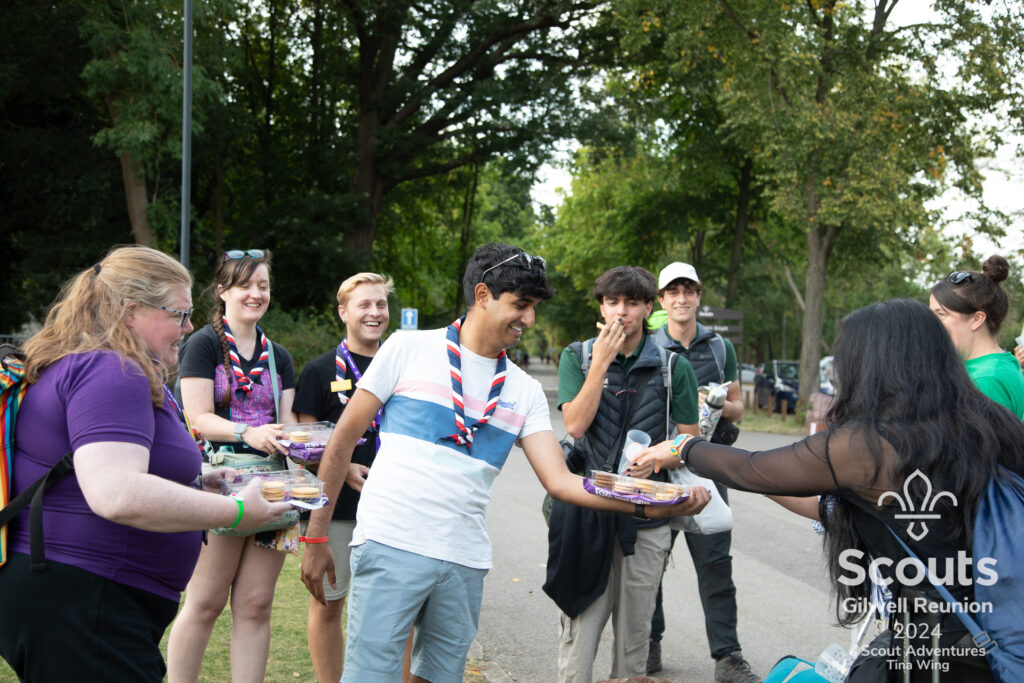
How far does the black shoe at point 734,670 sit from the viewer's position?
5.09 metres

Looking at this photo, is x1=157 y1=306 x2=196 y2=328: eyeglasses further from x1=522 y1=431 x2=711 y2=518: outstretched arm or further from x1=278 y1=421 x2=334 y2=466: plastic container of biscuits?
x1=522 y1=431 x2=711 y2=518: outstretched arm

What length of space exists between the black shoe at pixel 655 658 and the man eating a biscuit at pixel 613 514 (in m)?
1.19

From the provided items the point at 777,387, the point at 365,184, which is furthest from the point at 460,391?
the point at 777,387

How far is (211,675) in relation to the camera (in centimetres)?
469

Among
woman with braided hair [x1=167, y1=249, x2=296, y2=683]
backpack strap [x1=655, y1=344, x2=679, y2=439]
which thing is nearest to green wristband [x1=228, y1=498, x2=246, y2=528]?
woman with braided hair [x1=167, y1=249, x2=296, y2=683]

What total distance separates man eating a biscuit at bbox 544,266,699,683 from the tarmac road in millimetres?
1000

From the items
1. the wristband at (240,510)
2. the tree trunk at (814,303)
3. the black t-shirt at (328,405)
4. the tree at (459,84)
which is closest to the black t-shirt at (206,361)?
the black t-shirt at (328,405)

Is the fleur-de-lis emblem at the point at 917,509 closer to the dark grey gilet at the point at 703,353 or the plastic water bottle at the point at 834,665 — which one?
the plastic water bottle at the point at 834,665

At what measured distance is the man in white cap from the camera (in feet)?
17.2

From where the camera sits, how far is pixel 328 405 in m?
4.46

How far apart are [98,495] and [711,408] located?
3359mm

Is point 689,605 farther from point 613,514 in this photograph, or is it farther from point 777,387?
point 777,387

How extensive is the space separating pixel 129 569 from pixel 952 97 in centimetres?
2401

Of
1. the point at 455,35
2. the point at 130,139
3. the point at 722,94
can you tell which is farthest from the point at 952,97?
the point at 130,139
